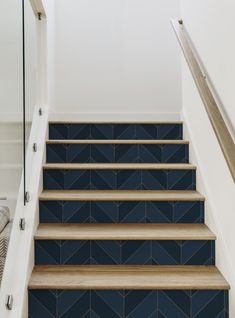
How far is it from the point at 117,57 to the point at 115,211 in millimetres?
2266

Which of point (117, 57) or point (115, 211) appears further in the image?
point (117, 57)

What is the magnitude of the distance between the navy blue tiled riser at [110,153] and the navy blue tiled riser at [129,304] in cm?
120

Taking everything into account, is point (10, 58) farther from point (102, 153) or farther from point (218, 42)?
point (218, 42)

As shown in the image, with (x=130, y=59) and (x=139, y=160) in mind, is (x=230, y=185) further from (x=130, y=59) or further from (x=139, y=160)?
(x=130, y=59)

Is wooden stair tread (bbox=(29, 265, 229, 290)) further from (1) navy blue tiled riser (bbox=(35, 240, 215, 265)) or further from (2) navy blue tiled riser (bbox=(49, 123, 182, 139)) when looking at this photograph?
(2) navy blue tiled riser (bbox=(49, 123, 182, 139))

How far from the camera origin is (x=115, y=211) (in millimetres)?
2199

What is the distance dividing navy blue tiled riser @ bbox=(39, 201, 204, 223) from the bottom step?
49 centimetres

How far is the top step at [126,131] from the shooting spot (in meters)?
3.05

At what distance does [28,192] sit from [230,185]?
1.20 metres

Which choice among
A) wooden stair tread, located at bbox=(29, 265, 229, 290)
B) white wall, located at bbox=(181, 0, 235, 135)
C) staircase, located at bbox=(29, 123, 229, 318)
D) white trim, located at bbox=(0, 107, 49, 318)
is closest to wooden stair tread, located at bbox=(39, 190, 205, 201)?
staircase, located at bbox=(29, 123, 229, 318)

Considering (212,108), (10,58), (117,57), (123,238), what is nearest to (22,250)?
(123,238)

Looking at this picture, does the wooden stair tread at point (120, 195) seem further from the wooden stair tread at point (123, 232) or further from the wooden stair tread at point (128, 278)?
the wooden stair tread at point (128, 278)

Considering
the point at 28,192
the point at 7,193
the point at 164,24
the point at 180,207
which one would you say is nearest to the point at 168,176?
the point at 180,207

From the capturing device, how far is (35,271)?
1.88 m
